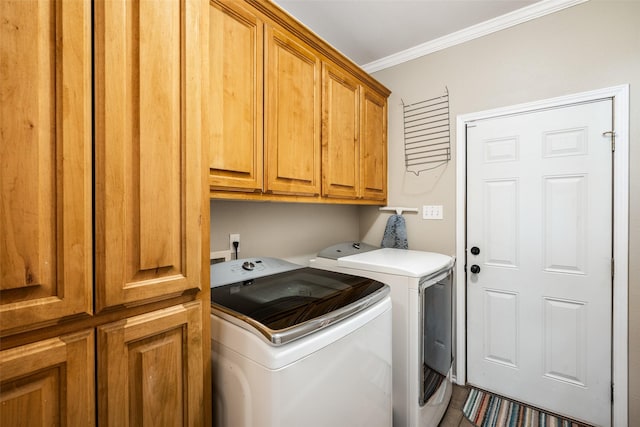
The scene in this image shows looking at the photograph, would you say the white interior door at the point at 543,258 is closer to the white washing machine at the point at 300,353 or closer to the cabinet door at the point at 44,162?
the white washing machine at the point at 300,353

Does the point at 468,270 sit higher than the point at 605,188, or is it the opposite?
the point at 605,188

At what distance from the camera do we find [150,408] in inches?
32.0

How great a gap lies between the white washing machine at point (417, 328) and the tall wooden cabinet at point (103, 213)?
1.08 m

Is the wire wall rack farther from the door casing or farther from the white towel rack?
the door casing

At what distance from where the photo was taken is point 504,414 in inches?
75.1

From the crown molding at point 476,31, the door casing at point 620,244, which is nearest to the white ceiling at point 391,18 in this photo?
the crown molding at point 476,31

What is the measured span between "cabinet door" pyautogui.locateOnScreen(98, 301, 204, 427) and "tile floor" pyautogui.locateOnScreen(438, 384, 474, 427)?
5.42 ft

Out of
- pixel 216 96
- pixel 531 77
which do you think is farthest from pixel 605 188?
pixel 216 96

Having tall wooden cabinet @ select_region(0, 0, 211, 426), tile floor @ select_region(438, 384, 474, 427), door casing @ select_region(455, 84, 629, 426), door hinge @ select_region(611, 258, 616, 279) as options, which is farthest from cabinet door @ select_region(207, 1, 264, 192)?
door hinge @ select_region(611, 258, 616, 279)

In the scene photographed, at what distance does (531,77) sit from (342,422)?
235 cm

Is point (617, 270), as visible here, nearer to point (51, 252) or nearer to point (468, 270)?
point (468, 270)

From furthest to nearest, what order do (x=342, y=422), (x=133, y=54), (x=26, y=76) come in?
1. (x=342, y=422)
2. (x=133, y=54)
3. (x=26, y=76)

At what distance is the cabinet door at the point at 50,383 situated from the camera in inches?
23.7

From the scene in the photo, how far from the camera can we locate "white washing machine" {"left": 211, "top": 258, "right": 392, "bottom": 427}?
Answer: 2.95ft
